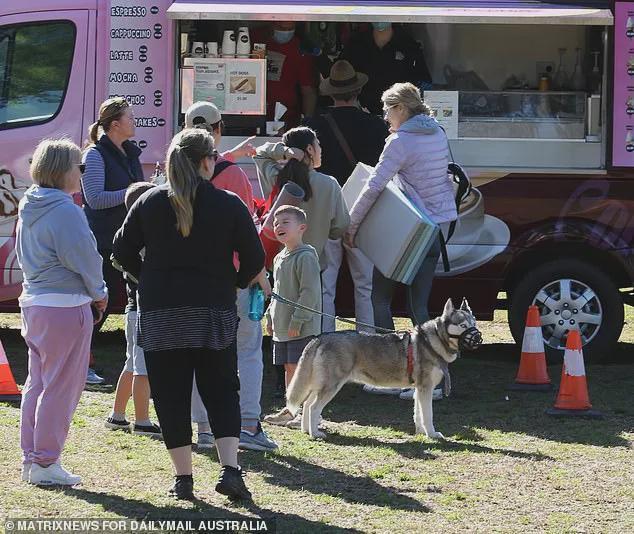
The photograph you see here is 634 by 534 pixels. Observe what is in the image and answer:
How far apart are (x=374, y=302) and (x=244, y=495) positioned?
2799 millimetres

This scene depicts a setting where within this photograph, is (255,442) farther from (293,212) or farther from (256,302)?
(293,212)

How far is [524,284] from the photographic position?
8.97 meters

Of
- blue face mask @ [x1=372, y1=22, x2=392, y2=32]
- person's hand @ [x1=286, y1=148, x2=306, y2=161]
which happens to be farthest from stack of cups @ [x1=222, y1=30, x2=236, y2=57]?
person's hand @ [x1=286, y1=148, x2=306, y2=161]

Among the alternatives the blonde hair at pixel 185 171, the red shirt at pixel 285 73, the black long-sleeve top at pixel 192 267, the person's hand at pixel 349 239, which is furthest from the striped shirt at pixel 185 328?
the red shirt at pixel 285 73

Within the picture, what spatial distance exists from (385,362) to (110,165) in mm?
2054

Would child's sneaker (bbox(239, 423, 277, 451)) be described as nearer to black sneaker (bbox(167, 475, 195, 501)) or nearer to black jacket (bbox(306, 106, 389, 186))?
black sneaker (bbox(167, 475, 195, 501))

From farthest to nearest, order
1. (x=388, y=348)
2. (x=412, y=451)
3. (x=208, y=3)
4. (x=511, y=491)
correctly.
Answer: (x=208, y=3)
(x=388, y=348)
(x=412, y=451)
(x=511, y=491)

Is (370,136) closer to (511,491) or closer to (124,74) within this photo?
(124,74)

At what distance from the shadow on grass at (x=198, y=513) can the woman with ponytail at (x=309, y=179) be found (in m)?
2.49

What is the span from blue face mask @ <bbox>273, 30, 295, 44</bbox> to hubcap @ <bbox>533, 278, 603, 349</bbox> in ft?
8.33

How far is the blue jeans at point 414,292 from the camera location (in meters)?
7.82

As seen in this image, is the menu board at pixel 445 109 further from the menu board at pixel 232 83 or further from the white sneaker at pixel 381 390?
the white sneaker at pixel 381 390

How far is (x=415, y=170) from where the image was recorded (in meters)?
7.73

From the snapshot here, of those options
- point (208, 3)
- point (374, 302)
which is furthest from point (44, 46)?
point (374, 302)
